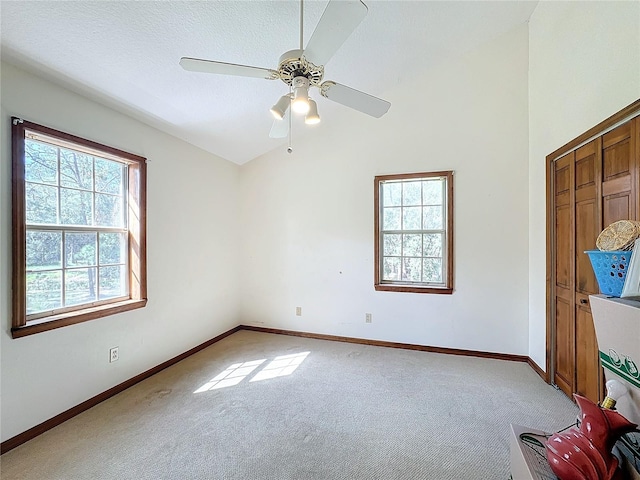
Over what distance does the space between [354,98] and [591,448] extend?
1977 millimetres

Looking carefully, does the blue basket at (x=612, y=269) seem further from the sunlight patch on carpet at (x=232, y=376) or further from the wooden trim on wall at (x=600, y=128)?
the sunlight patch on carpet at (x=232, y=376)

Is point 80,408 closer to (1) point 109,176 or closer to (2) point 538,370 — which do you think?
(1) point 109,176

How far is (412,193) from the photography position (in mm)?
3582

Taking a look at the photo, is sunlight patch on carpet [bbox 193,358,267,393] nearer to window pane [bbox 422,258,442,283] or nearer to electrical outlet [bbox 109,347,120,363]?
electrical outlet [bbox 109,347,120,363]

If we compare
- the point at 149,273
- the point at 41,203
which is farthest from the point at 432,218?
the point at 41,203

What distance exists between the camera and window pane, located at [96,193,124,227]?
2500 millimetres

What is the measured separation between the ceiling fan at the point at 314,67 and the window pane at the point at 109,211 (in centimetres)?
165

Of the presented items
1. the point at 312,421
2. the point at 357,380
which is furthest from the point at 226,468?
the point at 357,380

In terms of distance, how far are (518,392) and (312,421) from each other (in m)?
1.83

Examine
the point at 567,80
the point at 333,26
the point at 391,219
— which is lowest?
the point at 391,219

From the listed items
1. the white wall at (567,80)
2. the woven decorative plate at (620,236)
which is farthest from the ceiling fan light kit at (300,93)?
the white wall at (567,80)

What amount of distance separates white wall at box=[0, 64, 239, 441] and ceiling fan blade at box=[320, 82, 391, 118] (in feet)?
6.47

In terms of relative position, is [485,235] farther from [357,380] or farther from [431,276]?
[357,380]

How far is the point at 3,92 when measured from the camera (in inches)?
71.6
